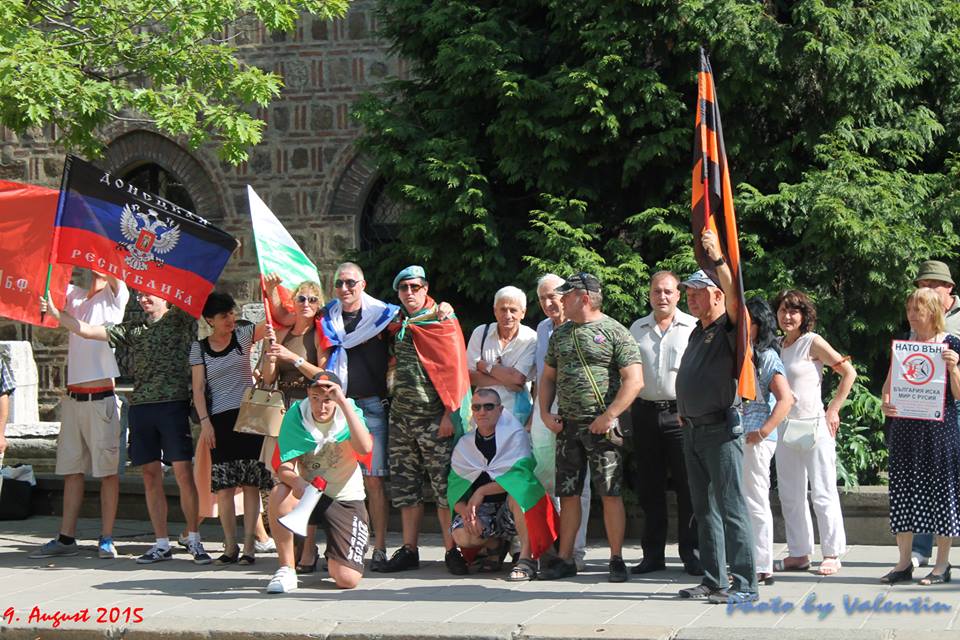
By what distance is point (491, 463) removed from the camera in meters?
8.98

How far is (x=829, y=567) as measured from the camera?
28.5 ft

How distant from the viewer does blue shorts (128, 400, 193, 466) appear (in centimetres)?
993

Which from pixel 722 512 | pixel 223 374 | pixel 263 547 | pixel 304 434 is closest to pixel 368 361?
pixel 304 434

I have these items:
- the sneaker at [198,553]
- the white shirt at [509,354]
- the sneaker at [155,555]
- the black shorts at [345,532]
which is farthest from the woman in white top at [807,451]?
the sneaker at [155,555]

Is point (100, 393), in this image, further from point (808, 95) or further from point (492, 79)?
point (808, 95)

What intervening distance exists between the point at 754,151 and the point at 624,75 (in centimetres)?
134

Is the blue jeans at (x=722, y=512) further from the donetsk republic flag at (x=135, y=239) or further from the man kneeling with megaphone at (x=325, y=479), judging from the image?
the donetsk republic flag at (x=135, y=239)

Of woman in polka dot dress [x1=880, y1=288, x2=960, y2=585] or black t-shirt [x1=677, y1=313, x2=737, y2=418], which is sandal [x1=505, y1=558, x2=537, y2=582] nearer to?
black t-shirt [x1=677, y1=313, x2=737, y2=418]

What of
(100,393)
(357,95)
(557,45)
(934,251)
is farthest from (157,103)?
(934,251)

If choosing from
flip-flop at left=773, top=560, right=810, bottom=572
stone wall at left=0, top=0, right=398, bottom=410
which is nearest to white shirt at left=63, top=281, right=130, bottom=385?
flip-flop at left=773, top=560, right=810, bottom=572

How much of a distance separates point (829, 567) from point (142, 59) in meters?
7.21

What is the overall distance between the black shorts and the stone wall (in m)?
7.13

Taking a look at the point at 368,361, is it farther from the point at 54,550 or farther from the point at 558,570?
the point at 54,550

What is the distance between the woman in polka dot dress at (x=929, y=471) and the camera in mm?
8180
